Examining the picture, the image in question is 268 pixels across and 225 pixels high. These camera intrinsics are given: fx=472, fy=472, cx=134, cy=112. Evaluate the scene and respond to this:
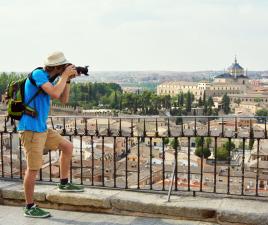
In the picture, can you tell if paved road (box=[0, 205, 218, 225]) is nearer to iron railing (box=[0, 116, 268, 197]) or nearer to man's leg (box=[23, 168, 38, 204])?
man's leg (box=[23, 168, 38, 204])

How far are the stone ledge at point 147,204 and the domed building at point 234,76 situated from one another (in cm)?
12685

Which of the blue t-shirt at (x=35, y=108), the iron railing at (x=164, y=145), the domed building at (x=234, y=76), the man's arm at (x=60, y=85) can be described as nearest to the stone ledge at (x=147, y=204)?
the iron railing at (x=164, y=145)

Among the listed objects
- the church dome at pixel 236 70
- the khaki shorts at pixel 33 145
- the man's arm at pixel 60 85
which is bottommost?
the khaki shorts at pixel 33 145

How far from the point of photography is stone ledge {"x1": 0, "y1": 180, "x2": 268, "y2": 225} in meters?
3.58

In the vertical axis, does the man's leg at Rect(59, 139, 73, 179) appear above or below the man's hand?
below

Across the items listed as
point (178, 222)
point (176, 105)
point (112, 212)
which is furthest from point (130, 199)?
point (176, 105)

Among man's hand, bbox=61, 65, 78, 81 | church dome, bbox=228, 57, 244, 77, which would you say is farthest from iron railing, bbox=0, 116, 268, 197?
church dome, bbox=228, 57, 244, 77

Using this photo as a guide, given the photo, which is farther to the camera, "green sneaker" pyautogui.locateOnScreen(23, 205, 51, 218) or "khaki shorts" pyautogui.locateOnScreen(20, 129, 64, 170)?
"green sneaker" pyautogui.locateOnScreen(23, 205, 51, 218)

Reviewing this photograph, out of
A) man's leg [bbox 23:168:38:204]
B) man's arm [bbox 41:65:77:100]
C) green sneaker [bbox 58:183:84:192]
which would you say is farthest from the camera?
green sneaker [bbox 58:183:84:192]

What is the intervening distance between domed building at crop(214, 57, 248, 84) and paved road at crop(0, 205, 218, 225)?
417 ft

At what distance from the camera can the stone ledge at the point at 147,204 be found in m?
3.58

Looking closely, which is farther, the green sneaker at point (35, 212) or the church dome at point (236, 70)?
the church dome at point (236, 70)

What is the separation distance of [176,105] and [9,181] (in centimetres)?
8690

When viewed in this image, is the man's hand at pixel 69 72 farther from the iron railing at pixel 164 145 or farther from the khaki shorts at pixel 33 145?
the iron railing at pixel 164 145
